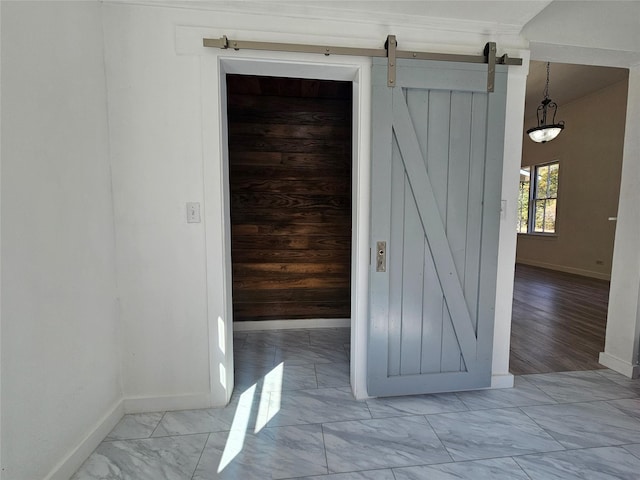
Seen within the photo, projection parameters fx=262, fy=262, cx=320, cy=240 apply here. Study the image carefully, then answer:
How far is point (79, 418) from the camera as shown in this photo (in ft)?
4.42

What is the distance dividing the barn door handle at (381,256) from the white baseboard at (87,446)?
6.00ft

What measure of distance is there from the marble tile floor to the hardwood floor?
19 cm

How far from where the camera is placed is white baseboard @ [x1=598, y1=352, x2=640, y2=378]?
6.72 ft

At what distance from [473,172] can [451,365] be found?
1331 mm

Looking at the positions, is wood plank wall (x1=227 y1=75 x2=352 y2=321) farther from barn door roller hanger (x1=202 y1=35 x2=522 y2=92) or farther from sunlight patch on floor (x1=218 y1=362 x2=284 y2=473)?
barn door roller hanger (x1=202 y1=35 x2=522 y2=92)

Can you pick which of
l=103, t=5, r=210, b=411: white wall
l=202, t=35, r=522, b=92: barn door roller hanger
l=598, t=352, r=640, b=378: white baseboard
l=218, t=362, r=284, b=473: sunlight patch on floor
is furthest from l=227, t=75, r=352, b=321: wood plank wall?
l=598, t=352, r=640, b=378: white baseboard

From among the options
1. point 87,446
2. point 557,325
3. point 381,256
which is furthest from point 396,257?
point 557,325

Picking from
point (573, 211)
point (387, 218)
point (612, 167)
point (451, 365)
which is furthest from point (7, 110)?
point (573, 211)

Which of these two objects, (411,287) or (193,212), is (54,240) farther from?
(411,287)

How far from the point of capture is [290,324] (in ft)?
10.1

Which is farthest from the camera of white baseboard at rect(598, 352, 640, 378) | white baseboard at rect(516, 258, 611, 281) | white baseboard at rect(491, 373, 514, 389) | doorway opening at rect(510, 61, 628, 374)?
white baseboard at rect(516, 258, 611, 281)

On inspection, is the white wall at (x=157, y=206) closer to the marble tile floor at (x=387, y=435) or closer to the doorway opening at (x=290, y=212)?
the marble tile floor at (x=387, y=435)

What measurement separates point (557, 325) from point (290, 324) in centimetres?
306

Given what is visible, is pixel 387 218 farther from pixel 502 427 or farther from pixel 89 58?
pixel 89 58
